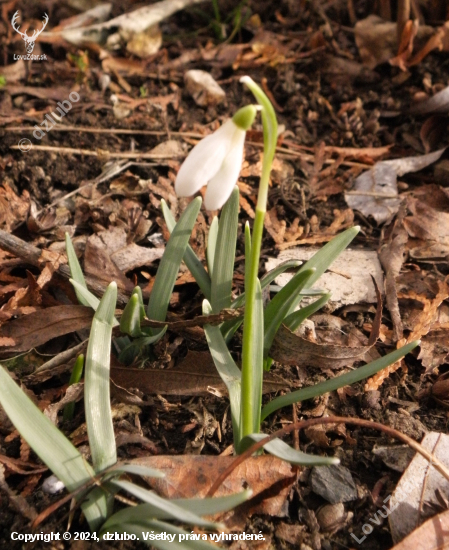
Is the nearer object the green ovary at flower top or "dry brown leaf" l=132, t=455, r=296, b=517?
the green ovary at flower top

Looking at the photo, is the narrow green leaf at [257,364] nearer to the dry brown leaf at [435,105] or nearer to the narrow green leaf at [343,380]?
the narrow green leaf at [343,380]

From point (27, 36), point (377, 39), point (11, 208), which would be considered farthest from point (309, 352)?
point (27, 36)

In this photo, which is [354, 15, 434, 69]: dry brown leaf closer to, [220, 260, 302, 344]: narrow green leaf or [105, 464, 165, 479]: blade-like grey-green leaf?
[220, 260, 302, 344]: narrow green leaf

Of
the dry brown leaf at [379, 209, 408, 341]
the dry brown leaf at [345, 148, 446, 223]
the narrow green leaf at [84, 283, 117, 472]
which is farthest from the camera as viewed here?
the dry brown leaf at [345, 148, 446, 223]

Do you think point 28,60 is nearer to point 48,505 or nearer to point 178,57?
point 178,57

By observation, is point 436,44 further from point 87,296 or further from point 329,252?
point 87,296

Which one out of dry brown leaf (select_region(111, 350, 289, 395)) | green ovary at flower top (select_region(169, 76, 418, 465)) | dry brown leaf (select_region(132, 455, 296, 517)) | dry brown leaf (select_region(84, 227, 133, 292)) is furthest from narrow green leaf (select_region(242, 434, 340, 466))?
dry brown leaf (select_region(84, 227, 133, 292))

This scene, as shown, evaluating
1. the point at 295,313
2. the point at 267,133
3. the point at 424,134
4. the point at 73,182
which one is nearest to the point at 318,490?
the point at 295,313

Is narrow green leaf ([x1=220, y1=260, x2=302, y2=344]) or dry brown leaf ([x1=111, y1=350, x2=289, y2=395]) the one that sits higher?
narrow green leaf ([x1=220, y1=260, x2=302, y2=344])
